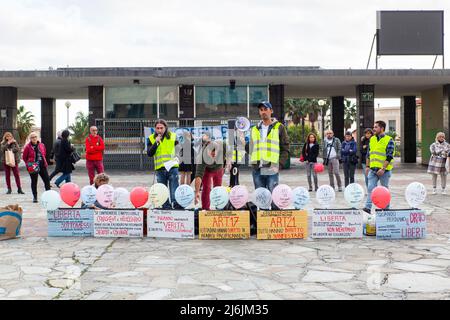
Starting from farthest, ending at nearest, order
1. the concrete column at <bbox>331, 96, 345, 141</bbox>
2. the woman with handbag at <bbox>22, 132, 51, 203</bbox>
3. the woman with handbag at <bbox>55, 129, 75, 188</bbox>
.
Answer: the concrete column at <bbox>331, 96, 345, 141</bbox> < the woman with handbag at <bbox>55, 129, 75, 188</bbox> < the woman with handbag at <bbox>22, 132, 51, 203</bbox>

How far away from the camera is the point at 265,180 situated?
8352 millimetres

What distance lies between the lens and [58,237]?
27.2ft

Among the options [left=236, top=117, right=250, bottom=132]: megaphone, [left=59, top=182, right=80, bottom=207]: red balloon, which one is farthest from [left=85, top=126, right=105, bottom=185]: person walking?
[left=236, top=117, right=250, bottom=132]: megaphone

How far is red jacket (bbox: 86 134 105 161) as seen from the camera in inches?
517

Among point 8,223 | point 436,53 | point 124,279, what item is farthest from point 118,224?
point 436,53

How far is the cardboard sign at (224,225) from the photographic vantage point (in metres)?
8.02

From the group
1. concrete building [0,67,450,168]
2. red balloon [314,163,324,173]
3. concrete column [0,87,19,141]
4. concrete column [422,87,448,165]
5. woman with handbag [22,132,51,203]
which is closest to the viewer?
woman with handbag [22,132,51,203]

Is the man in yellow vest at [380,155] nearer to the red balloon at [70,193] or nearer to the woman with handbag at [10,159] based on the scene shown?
the red balloon at [70,193]

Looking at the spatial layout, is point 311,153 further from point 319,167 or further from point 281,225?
point 281,225

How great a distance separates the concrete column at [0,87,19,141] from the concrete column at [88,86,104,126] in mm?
3503

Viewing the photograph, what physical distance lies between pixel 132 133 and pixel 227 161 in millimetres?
14092

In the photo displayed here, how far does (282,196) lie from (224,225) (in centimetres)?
95

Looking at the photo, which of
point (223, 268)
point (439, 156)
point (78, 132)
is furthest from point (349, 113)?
point (223, 268)

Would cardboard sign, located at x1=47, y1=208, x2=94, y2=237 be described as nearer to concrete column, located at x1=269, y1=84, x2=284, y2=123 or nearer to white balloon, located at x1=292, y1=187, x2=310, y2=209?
white balloon, located at x1=292, y1=187, x2=310, y2=209
